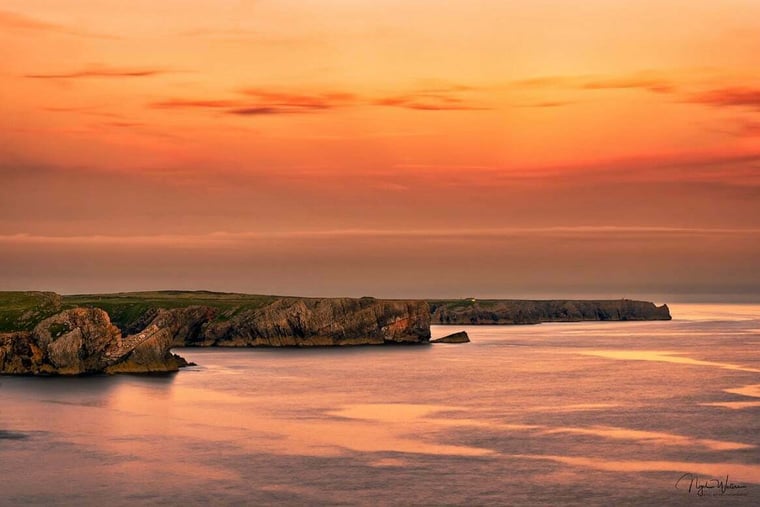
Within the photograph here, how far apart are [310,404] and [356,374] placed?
35034 mm

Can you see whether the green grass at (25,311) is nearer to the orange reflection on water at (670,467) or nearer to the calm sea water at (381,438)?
the calm sea water at (381,438)

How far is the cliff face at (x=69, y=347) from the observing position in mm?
119438

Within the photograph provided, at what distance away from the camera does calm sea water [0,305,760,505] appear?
5319 cm

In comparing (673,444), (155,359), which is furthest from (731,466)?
(155,359)

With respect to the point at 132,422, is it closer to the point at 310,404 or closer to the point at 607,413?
the point at 310,404

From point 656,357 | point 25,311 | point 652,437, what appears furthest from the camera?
point 656,357

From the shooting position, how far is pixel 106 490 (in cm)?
5331

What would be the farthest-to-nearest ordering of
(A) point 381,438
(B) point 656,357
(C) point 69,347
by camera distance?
(B) point 656,357
(C) point 69,347
(A) point 381,438

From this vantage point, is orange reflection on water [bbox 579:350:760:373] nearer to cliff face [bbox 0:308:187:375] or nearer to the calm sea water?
the calm sea water

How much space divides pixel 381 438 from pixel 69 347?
63.8m
